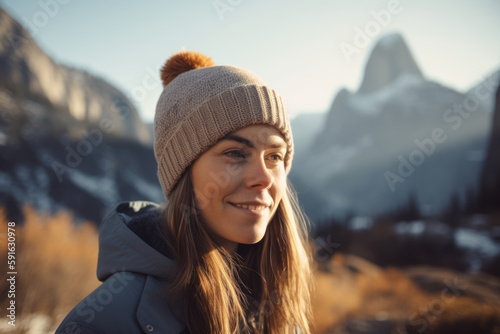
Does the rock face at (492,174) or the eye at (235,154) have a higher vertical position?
the eye at (235,154)

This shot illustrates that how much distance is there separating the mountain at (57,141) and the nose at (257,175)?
11005mm

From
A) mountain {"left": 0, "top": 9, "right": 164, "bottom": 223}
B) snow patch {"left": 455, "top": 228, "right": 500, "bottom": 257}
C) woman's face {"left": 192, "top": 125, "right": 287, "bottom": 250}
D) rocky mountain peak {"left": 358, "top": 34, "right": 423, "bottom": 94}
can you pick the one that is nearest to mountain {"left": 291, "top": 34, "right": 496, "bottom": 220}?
rocky mountain peak {"left": 358, "top": 34, "right": 423, "bottom": 94}

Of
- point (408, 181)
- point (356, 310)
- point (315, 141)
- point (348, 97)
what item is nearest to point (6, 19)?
point (356, 310)

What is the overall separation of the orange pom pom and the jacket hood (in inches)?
29.8

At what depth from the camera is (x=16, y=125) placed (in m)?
16.9

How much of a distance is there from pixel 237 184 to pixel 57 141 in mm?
22103

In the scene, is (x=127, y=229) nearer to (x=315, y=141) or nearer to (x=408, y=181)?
(x=408, y=181)

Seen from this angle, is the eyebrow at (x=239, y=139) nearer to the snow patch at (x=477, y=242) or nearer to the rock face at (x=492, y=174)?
the snow patch at (x=477, y=242)

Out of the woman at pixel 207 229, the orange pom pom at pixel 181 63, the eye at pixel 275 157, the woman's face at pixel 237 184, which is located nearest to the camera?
the woman at pixel 207 229

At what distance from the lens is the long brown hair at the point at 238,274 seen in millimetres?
1289

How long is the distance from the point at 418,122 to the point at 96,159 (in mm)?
24898

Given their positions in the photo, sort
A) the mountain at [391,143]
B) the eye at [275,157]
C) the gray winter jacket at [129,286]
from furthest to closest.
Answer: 1. the mountain at [391,143]
2. the eye at [275,157]
3. the gray winter jacket at [129,286]

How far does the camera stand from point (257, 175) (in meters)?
1.41

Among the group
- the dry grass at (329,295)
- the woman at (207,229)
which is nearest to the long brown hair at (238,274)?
the woman at (207,229)
